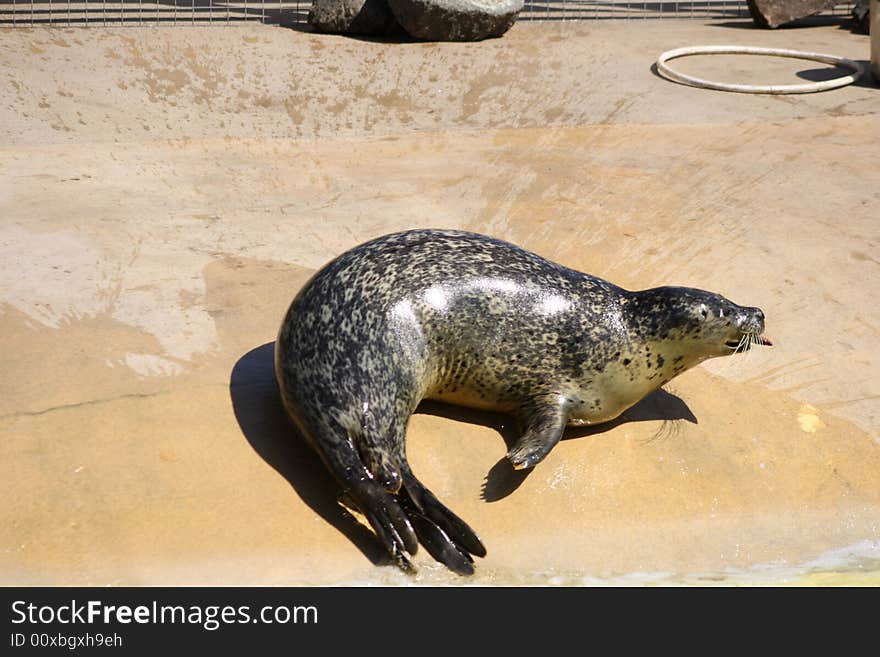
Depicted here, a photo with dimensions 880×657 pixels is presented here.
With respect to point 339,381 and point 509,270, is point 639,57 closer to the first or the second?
point 509,270

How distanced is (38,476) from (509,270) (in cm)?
219

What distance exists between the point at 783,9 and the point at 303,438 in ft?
32.9

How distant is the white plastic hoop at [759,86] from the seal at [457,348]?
18.0 ft

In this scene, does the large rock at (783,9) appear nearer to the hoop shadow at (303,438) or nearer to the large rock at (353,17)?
the large rock at (353,17)

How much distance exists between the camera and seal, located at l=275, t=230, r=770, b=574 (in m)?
4.27

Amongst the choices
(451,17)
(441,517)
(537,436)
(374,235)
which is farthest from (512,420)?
(451,17)

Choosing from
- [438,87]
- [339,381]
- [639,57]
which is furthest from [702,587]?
[639,57]

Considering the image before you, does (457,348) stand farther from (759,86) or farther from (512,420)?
(759,86)

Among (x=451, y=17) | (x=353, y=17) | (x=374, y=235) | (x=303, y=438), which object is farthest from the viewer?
(x=353, y=17)

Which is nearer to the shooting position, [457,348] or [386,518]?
[386,518]

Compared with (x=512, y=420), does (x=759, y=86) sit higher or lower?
higher

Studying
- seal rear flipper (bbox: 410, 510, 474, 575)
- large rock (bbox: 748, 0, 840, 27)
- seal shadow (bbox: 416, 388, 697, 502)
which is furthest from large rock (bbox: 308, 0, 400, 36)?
seal rear flipper (bbox: 410, 510, 474, 575)

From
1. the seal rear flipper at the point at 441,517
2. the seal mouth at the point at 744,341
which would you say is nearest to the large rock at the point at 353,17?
the seal mouth at the point at 744,341

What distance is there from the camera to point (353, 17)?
422 inches
